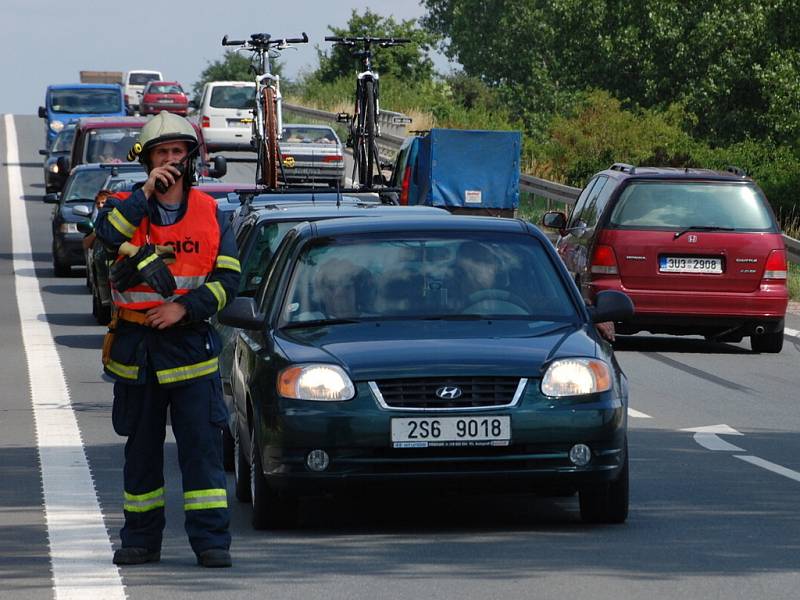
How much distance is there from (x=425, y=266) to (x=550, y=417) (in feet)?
4.24

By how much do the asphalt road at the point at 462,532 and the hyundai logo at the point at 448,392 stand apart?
2.00 ft

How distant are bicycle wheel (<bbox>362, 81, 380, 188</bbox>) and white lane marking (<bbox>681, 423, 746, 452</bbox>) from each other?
18.3 metres

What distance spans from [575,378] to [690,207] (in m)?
10.9

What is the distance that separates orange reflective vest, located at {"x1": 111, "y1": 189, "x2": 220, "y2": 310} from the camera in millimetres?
8094

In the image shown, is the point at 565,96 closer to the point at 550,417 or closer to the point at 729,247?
the point at 729,247

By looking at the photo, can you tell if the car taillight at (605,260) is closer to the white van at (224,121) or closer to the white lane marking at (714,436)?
the white lane marking at (714,436)

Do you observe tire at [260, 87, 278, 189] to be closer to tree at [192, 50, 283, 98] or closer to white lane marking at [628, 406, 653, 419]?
white lane marking at [628, 406, 653, 419]

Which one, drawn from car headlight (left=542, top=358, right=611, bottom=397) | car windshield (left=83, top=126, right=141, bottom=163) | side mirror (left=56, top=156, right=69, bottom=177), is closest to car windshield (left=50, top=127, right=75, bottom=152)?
side mirror (left=56, top=156, right=69, bottom=177)

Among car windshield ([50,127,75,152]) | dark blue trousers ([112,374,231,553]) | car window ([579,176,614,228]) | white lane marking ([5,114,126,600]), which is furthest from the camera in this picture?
car windshield ([50,127,75,152])

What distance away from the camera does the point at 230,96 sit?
51438 mm

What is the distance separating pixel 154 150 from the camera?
8117 millimetres

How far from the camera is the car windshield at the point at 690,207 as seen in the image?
19578mm

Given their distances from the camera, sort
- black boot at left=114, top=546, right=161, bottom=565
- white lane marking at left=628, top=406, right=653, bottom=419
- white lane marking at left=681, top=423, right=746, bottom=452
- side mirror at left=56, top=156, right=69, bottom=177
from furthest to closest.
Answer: side mirror at left=56, top=156, right=69, bottom=177 → white lane marking at left=628, top=406, right=653, bottom=419 → white lane marking at left=681, top=423, right=746, bottom=452 → black boot at left=114, top=546, right=161, bottom=565

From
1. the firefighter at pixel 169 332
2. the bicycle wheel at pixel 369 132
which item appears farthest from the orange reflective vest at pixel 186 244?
the bicycle wheel at pixel 369 132
